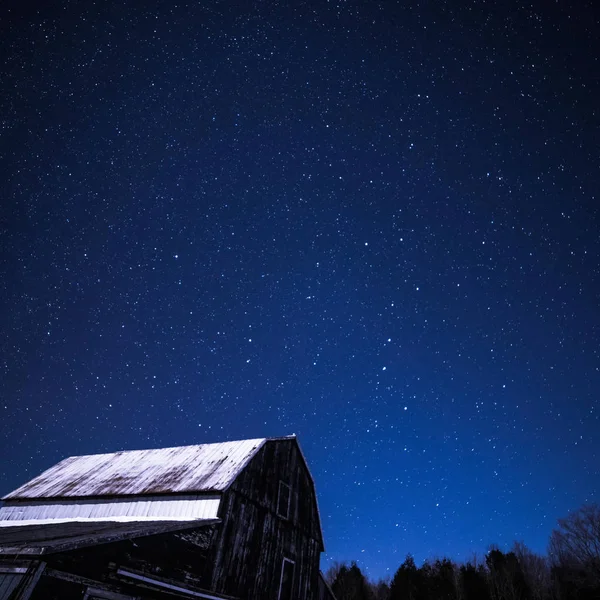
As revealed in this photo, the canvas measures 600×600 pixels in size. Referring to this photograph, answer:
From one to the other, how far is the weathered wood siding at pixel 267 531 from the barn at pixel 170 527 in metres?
0.04

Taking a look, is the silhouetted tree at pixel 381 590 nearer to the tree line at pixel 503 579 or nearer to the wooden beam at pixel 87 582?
the tree line at pixel 503 579

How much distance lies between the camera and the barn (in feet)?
28.0

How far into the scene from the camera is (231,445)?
54.7ft

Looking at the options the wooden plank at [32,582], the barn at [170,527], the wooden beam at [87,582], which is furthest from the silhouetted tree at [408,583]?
the wooden plank at [32,582]

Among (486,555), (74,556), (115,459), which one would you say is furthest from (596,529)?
(74,556)

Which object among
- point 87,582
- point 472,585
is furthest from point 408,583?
point 87,582

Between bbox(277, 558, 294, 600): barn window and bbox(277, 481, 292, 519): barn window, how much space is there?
1.55m

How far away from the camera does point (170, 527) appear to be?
35.7 feet

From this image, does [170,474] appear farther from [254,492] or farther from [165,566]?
[165,566]

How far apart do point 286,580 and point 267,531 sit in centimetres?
216

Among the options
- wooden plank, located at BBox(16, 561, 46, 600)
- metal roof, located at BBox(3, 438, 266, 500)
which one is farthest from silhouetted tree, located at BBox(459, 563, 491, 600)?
wooden plank, located at BBox(16, 561, 46, 600)

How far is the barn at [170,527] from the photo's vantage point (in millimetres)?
8531

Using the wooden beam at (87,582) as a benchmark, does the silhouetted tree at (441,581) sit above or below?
above

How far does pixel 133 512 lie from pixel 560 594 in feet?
135
